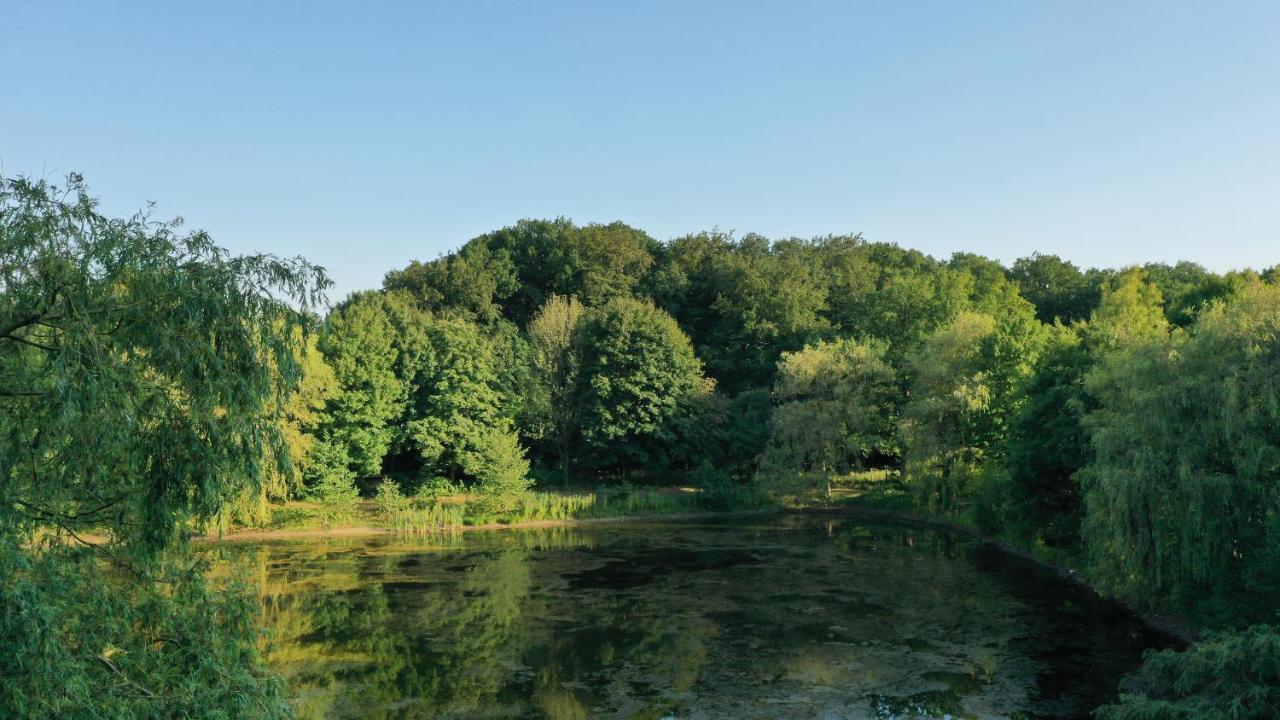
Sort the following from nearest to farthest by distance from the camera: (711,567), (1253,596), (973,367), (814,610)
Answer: (1253,596) → (814,610) → (711,567) → (973,367)

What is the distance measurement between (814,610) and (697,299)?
36663 mm

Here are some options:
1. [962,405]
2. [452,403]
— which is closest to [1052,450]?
[962,405]

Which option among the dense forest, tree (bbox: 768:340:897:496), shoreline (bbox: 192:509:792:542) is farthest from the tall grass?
tree (bbox: 768:340:897:496)

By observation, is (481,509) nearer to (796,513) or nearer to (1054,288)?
(796,513)

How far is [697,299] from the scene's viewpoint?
182ft

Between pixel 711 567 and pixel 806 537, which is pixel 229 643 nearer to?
pixel 711 567

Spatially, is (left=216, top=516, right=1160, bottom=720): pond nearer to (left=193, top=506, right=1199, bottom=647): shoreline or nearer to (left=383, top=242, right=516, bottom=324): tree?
(left=193, top=506, right=1199, bottom=647): shoreline

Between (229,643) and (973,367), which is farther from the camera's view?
(973,367)

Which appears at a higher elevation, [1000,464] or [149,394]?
[149,394]

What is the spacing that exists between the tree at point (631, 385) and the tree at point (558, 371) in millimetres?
538

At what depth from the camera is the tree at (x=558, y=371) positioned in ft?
134

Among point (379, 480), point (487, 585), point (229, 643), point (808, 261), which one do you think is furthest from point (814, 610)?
point (808, 261)

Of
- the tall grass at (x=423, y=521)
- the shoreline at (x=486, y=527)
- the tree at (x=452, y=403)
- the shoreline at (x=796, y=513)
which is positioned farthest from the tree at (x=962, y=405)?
the tree at (x=452, y=403)

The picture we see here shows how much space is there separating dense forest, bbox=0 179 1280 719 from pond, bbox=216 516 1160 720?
1681 mm
